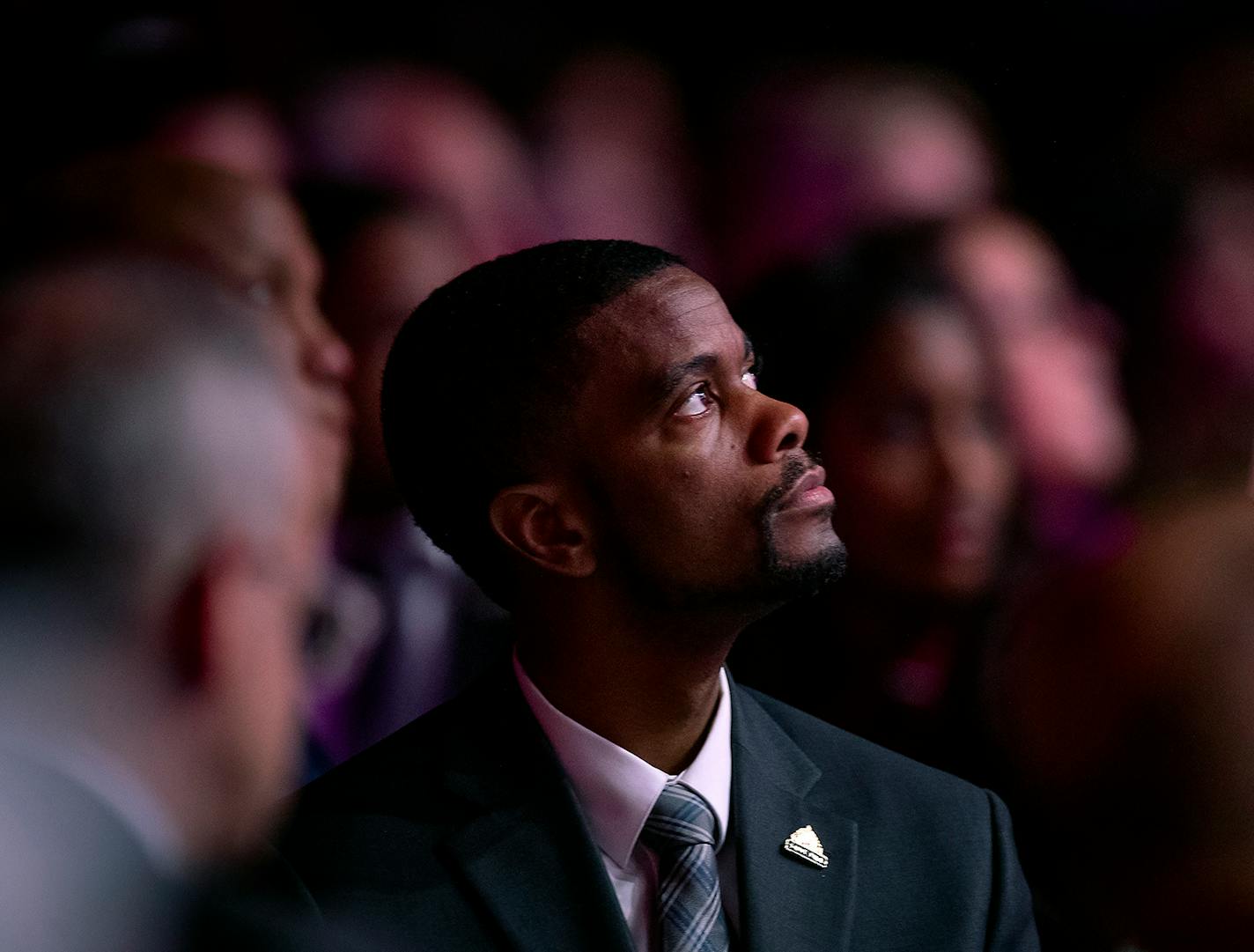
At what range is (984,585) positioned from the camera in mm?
1591

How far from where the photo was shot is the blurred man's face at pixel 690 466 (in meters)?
1.27

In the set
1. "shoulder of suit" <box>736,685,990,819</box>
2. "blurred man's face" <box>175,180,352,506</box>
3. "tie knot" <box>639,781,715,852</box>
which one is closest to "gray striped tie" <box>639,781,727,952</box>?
"tie knot" <box>639,781,715,852</box>

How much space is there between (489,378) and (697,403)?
0.19 m

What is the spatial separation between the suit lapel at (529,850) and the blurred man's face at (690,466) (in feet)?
0.62

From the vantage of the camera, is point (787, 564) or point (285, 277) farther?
point (285, 277)

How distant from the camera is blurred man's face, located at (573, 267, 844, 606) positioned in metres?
1.27

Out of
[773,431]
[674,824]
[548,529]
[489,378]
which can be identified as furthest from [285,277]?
[674,824]

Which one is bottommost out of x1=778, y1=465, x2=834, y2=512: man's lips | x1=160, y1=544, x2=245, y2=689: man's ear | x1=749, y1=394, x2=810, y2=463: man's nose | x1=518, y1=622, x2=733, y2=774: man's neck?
x1=518, y1=622, x2=733, y2=774: man's neck

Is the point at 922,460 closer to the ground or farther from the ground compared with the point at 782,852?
farther from the ground

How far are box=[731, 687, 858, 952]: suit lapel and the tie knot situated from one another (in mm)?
38

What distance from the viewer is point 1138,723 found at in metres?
1.57

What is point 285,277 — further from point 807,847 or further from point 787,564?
point 807,847

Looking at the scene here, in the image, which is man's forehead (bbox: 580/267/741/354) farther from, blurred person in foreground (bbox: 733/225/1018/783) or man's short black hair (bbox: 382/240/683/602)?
blurred person in foreground (bbox: 733/225/1018/783)

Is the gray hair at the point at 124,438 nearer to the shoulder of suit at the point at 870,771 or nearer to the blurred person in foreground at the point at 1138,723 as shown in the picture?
the shoulder of suit at the point at 870,771
